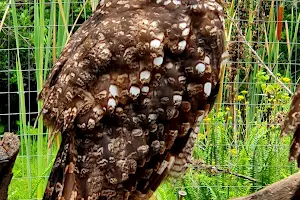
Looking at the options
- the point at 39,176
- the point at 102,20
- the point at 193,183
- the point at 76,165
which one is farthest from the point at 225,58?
the point at 39,176

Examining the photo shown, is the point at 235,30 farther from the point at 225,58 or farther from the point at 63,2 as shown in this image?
the point at 225,58

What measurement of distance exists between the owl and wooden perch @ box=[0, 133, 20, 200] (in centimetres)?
18

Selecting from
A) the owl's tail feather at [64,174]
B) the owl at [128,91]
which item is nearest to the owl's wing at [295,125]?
the owl at [128,91]

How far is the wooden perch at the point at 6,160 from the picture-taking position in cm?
217

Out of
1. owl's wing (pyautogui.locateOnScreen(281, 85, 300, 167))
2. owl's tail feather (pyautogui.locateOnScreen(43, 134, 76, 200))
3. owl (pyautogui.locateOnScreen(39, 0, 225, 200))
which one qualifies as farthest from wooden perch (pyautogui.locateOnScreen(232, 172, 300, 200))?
owl's tail feather (pyautogui.locateOnScreen(43, 134, 76, 200))

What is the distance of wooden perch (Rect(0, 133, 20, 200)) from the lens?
85.6 inches

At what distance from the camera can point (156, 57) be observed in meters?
1.99

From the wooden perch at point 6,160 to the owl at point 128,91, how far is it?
0.61 feet

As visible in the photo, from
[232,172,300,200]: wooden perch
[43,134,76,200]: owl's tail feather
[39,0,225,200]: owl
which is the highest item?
[39,0,225,200]: owl

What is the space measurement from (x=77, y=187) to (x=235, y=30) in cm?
210

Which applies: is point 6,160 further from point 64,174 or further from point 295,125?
point 295,125

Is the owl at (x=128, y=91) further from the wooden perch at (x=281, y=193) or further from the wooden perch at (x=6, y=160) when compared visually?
the wooden perch at (x=281, y=193)

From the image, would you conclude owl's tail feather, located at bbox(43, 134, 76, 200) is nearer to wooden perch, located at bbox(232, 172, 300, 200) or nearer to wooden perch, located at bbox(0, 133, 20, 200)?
wooden perch, located at bbox(0, 133, 20, 200)

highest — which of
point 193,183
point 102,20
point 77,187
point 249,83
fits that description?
point 102,20
